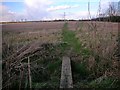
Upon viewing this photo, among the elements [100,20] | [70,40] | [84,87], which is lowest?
[84,87]

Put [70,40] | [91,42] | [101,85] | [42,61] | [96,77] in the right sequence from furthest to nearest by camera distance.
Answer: [70,40] → [42,61] → [91,42] → [96,77] → [101,85]

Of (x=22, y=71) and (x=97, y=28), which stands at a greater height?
(x=97, y=28)

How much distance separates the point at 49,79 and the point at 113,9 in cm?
173

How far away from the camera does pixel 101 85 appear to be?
4355 mm

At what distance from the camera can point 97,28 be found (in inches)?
226

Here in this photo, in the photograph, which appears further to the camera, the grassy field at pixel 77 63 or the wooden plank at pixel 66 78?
the grassy field at pixel 77 63

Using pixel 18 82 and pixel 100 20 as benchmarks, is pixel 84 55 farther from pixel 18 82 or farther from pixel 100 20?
pixel 18 82

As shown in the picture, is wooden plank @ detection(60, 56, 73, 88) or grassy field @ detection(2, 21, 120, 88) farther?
grassy field @ detection(2, 21, 120, 88)

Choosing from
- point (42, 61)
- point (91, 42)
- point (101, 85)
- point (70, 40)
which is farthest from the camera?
point (70, 40)

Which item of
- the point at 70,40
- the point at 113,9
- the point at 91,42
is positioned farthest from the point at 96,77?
the point at 70,40

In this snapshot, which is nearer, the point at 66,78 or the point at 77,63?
the point at 66,78

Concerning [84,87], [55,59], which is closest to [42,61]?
[55,59]

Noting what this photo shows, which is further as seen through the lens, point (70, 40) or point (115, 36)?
point (70, 40)

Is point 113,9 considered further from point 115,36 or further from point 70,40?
point 70,40
